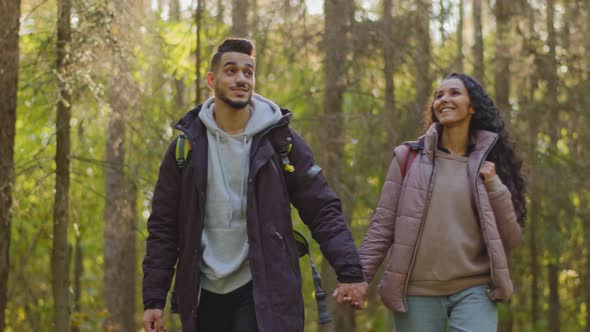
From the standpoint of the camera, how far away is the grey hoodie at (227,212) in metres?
3.95

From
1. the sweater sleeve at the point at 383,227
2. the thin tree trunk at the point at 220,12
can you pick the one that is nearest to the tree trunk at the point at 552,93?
the thin tree trunk at the point at 220,12

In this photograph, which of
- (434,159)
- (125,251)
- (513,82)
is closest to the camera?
(434,159)

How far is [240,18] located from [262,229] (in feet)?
Result: 20.9

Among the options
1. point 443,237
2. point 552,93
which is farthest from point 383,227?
point 552,93

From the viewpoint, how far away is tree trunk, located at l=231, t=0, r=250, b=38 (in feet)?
31.7

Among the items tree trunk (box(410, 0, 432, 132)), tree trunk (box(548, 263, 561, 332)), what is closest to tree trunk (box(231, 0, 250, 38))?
tree trunk (box(410, 0, 432, 132))

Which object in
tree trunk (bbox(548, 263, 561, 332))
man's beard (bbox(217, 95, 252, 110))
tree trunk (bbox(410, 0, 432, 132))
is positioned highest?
tree trunk (bbox(410, 0, 432, 132))

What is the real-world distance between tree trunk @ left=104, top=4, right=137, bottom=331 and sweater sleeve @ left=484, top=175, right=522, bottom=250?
393 centimetres

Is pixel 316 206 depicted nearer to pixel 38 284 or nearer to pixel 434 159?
Answer: pixel 434 159

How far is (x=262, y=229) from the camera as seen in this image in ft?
12.9

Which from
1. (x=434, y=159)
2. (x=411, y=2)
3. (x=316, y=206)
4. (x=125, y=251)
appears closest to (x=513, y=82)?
(x=411, y=2)

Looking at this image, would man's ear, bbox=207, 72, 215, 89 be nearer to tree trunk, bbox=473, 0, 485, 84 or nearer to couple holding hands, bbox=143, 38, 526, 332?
couple holding hands, bbox=143, 38, 526, 332

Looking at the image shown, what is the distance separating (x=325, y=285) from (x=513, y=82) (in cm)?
749

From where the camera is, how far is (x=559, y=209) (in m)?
12.2
